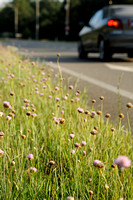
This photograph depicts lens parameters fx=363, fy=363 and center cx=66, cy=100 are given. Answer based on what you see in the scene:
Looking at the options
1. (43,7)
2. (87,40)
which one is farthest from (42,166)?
(43,7)

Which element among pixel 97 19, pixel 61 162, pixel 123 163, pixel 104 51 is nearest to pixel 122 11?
pixel 104 51

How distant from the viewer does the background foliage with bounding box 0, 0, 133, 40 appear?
55931mm

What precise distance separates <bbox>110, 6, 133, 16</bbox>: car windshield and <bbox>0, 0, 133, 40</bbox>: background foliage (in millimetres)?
35131

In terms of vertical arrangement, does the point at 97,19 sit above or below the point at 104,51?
above

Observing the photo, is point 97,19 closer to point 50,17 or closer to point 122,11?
point 122,11

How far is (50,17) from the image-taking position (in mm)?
90375

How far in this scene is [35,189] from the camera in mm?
1782

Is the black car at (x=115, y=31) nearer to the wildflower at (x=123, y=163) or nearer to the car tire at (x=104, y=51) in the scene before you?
the car tire at (x=104, y=51)

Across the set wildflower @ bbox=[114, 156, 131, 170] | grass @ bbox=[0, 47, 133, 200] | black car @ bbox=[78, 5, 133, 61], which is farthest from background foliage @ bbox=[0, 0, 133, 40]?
wildflower @ bbox=[114, 156, 131, 170]

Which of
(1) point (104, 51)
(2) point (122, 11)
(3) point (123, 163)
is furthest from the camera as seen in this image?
(1) point (104, 51)

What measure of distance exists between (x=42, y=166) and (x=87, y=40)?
1030 cm

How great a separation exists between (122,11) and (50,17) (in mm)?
82377

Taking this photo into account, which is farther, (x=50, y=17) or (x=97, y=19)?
(x=50, y=17)

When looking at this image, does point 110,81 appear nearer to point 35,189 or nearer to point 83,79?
point 83,79
